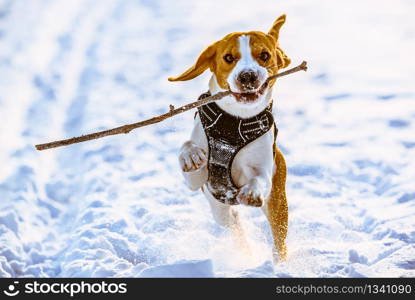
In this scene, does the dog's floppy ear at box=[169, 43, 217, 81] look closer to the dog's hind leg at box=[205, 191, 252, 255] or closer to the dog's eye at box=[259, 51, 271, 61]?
the dog's eye at box=[259, 51, 271, 61]

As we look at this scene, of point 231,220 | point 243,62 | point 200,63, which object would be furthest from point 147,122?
point 231,220

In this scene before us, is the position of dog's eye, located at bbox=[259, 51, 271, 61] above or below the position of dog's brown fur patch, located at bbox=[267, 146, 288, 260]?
above

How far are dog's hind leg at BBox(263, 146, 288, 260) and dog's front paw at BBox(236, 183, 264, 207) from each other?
2.09 ft

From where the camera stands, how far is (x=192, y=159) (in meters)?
4.08

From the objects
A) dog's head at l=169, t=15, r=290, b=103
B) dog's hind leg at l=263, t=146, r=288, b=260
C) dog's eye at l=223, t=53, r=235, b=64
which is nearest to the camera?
dog's head at l=169, t=15, r=290, b=103

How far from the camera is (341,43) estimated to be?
9.88 meters

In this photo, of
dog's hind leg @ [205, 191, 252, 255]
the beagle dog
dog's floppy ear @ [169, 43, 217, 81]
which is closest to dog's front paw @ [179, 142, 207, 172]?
the beagle dog

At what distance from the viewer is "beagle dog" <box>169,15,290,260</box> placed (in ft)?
13.1

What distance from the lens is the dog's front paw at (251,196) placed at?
390 centimetres

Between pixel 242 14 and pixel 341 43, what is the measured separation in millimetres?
1588

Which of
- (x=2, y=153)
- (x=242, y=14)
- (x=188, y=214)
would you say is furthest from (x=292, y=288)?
(x=242, y=14)

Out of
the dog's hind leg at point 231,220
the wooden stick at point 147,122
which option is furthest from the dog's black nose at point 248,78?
the dog's hind leg at point 231,220

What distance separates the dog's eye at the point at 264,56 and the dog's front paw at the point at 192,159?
607 mm

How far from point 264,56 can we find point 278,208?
1.03m
